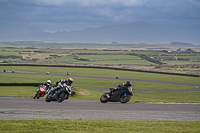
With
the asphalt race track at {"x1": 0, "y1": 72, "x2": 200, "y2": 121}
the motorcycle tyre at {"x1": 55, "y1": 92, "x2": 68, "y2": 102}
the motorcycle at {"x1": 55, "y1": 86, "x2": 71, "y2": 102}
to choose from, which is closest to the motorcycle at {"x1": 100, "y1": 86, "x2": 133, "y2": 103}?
the asphalt race track at {"x1": 0, "y1": 72, "x2": 200, "y2": 121}

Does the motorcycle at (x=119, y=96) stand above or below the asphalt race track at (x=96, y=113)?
above

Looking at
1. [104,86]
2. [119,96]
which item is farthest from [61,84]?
[104,86]

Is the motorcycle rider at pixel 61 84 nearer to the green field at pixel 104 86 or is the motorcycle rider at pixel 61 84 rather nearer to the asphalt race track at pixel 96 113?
the asphalt race track at pixel 96 113

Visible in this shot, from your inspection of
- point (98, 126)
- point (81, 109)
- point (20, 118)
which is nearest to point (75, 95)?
point (81, 109)

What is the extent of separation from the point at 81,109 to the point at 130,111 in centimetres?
326

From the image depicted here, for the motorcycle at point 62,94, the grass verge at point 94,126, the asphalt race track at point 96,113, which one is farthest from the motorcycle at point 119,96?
the grass verge at point 94,126

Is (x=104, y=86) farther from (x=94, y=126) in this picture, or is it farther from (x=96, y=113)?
(x=94, y=126)

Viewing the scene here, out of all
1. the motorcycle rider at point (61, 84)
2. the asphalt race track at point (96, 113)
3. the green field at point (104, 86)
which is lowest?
the green field at point (104, 86)

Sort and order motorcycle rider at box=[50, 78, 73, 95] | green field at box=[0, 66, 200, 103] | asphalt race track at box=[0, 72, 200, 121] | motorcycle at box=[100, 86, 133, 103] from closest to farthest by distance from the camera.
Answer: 1. asphalt race track at box=[0, 72, 200, 121]
2. motorcycle rider at box=[50, 78, 73, 95]
3. motorcycle at box=[100, 86, 133, 103]
4. green field at box=[0, 66, 200, 103]

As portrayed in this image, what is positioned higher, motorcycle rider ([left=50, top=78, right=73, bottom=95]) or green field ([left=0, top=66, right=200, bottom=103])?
motorcycle rider ([left=50, top=78, right=73, bottom=95])

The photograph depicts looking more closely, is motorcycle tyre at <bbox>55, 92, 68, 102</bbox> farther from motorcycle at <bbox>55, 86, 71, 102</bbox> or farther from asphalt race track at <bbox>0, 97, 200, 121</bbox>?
asphalt race track at <bbox>0, 97, 200, 121</bbox>

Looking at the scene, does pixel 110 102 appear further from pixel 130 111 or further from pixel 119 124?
pixel 119 124

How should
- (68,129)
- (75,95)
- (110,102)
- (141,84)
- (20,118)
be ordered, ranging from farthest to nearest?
(141,84), (75,95), (110,102), (20,118), (68,129)

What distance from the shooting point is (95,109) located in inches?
726
